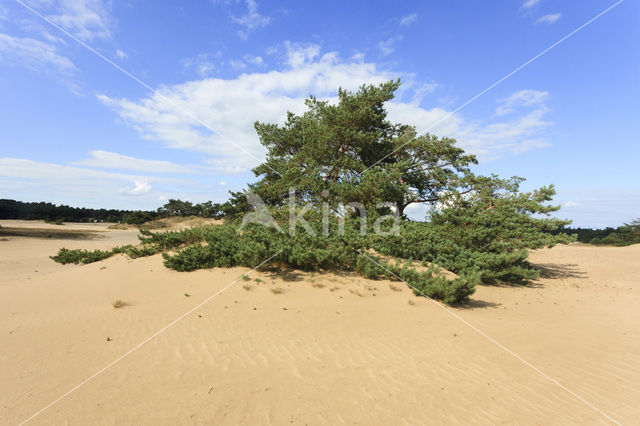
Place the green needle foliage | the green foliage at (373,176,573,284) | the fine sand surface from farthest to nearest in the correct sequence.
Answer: the green foliage at (373,176,573,284), the green needle foliage, the fine sand surface

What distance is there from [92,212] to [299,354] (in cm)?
5354

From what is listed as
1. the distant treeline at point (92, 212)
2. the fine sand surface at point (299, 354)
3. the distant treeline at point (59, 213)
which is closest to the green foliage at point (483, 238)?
the fine sand surface at point (299, 354)

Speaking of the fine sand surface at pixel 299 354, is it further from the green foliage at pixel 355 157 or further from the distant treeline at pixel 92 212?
the distant treeline at pixel 92 212

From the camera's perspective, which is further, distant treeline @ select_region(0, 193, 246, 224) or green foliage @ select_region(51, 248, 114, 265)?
distant treeline @ select_region(0, 193, 246, 224)

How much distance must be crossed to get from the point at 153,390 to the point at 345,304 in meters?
4.33

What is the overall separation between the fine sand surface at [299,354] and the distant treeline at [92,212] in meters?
20.8

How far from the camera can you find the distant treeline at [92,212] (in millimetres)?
32069

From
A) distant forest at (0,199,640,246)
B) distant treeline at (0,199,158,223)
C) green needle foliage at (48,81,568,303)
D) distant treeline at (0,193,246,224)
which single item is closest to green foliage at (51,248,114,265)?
green needle foliage at (48,81,568,303)

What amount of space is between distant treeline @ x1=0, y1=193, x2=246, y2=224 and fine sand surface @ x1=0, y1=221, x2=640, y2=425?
68.3ft

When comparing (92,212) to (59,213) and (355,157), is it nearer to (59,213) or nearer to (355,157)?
(59,213)

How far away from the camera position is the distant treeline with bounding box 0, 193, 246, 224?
32069 mm

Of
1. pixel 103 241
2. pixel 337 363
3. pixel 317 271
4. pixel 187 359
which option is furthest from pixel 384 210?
pixel 103 241

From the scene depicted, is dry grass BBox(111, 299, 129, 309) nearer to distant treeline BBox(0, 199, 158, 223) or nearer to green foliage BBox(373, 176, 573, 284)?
green foliage BBox(373, 176, 573, 284)

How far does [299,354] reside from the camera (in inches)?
181
